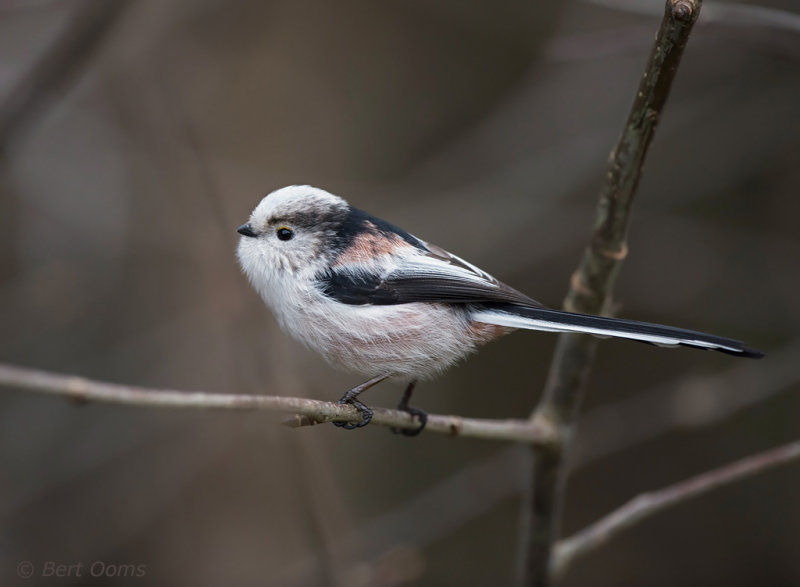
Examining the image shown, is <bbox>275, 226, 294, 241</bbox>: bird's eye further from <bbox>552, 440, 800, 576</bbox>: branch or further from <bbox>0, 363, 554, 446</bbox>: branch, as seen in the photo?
<bbox>552, 440, 800, 576</bbox>: branch

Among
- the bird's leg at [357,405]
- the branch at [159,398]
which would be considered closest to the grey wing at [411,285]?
the bird's leg at [357,405]

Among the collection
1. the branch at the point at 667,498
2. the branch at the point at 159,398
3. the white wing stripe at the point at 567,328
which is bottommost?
the branch at the point at 667,498

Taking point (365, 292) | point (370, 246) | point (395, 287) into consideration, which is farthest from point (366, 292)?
point (370, 246)

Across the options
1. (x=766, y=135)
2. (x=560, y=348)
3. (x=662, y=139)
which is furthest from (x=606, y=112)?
(x=560, y=348)

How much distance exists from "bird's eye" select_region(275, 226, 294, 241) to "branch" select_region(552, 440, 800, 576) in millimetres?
1520

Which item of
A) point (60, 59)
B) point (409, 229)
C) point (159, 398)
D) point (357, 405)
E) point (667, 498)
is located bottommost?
point (667, 498)

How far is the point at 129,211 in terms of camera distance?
4.62 m

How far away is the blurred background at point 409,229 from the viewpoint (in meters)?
4.17

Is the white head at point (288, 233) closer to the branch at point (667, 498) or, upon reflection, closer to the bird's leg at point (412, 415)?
the bird's leg at point (412, 415)

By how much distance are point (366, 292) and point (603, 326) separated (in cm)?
86

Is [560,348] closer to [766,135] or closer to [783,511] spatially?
[766,135]

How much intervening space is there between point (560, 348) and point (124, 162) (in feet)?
10.5

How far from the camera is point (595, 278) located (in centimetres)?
250

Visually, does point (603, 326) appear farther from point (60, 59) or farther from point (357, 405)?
point (60, 59)
